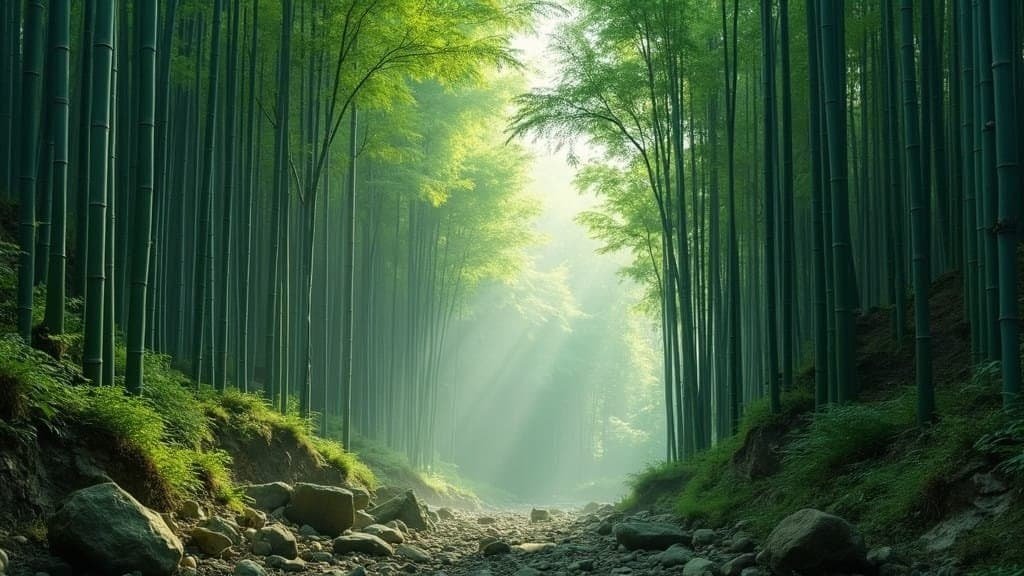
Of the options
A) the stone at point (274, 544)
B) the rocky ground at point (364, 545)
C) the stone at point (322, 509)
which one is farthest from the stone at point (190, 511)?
the stone at point (322, 509)

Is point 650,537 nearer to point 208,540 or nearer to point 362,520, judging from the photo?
point 362,520

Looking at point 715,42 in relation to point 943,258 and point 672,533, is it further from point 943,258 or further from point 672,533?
point 672,533

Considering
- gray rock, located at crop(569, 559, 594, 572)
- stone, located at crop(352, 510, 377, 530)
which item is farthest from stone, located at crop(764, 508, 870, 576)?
stone, located at crop(352, 510, 377, 530)

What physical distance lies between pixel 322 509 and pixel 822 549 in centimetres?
330

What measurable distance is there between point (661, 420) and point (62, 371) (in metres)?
34.6

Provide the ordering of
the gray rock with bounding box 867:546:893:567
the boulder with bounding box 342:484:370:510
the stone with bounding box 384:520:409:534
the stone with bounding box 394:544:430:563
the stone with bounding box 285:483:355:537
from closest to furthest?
the gray rock with bounding box 867:546:893:567, the stone with bounding box 394:544:430:563, the stone with bounding box 285:483:355:537, the stone with bounding box 384:520:409:534, the boulder with bounding box 342:484:370:510

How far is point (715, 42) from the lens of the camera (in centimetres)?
925

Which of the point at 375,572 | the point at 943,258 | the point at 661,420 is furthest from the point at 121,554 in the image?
the point at 661,420

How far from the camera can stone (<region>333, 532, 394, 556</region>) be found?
489 centimetres

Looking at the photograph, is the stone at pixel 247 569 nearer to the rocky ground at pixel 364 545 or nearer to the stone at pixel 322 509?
the rocky ground at pixel 364 545

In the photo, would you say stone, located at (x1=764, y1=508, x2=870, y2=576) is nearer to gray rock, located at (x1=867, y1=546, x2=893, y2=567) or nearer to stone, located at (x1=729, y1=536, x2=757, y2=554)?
gray rock, located at (x1=867, y1=546, x2=893, y2=567)

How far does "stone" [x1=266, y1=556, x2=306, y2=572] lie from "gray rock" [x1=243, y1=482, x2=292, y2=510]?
1118 mm

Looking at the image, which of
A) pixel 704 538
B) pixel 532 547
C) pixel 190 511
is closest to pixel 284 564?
pixel 190 511

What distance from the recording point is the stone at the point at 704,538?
184 inches
